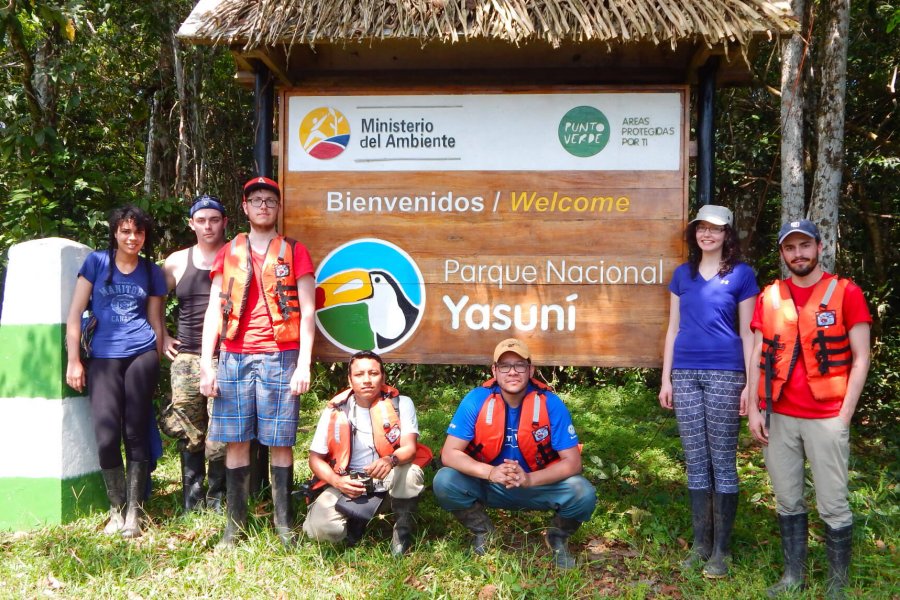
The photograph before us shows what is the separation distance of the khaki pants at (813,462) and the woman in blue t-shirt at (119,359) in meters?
3.64

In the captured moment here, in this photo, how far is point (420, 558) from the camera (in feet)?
12.9

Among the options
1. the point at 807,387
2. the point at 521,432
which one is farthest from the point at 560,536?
the point at 807,387

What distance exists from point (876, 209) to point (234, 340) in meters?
7.53

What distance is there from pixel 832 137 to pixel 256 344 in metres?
5.05

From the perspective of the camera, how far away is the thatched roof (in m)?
3.82

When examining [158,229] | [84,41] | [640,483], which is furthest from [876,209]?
[84,41]

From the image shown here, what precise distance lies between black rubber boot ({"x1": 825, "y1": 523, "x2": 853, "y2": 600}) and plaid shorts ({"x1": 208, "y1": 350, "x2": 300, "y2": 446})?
293cm

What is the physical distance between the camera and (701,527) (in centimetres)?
396

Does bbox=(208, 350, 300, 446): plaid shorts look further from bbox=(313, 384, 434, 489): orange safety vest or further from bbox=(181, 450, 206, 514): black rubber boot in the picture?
bbox=(181, 450, 206, 514): black rubber boot

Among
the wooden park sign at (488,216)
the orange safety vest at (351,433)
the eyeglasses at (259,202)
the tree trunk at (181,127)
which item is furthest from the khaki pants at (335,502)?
the tree trunk at (181,127)

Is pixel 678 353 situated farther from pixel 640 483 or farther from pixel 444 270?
pixel 640 483

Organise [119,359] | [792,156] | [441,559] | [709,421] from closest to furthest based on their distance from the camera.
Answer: [709,421] < [441,559] < [119,359] < [792,156]

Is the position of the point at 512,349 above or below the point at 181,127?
below

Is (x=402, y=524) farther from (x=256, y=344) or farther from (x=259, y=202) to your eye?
(x=259, y=202)
